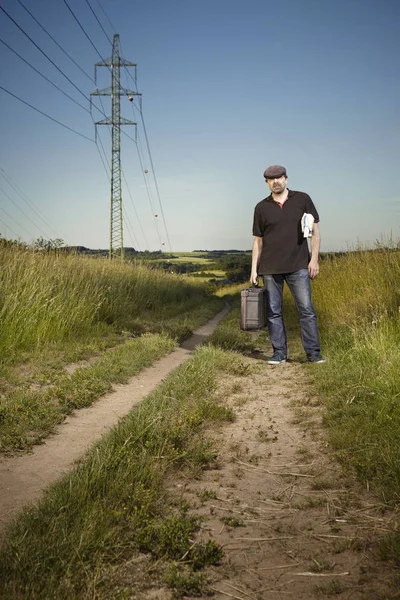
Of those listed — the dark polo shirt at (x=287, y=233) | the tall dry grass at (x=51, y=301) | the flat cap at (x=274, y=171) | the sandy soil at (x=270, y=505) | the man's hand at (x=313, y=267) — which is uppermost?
the flat cap at (x=274, y=171)

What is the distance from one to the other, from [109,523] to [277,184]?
5577mm

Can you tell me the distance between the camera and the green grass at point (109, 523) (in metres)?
2.21

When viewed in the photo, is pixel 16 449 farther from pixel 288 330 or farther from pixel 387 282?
pixel 288 330

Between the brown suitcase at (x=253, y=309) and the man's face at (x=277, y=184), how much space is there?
4.91ft

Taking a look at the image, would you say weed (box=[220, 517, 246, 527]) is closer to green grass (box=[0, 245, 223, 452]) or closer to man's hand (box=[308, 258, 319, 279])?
green grass (box=[0, 245, 223, 452])

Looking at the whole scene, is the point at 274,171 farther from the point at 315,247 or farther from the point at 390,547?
the point at 390,547

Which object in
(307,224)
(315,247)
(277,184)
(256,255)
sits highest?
(277,184)

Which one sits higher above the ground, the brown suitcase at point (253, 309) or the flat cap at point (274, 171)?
the flat cap at point (274, 171)

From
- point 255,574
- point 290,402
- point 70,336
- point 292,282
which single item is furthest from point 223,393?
point 70,336

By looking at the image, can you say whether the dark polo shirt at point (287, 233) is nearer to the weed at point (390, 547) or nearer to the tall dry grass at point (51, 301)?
the tall dry grass at point (51, 301)

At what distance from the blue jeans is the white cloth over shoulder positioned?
1.86ft

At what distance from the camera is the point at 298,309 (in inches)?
292

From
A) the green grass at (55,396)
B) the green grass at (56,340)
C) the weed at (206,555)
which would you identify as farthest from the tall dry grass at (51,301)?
the weed at (206,555)

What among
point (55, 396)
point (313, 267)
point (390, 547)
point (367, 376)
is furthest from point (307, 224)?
point (390, 547)
